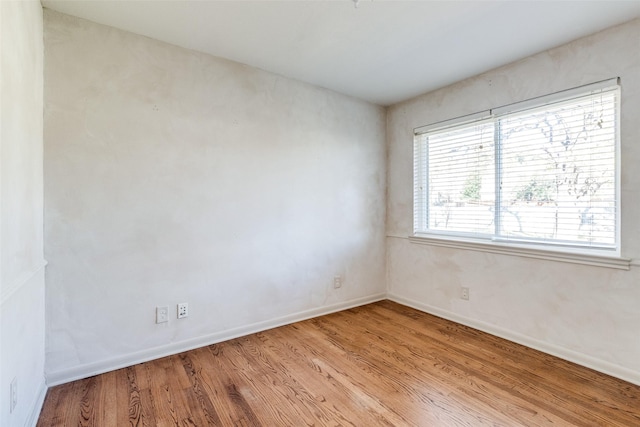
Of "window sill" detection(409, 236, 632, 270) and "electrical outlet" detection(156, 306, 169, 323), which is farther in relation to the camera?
"electrical outlet" detection(156, 306, 169, 323)

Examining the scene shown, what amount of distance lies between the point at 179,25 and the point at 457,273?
3.17 metres

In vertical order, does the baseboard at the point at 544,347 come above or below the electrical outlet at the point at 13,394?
below

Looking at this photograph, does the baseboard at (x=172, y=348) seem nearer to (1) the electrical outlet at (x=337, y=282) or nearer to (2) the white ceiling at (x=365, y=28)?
(1) the electrical outlet at (x=337, y=282)

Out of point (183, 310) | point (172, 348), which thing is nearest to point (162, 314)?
point (183, 310)

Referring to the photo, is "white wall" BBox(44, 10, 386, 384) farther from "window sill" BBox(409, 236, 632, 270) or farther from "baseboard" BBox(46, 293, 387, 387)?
"window sill" BBox(409, 236, 632, 270)

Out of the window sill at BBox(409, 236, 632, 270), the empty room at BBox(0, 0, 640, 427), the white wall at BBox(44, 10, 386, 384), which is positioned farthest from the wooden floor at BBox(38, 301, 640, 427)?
the window sill at BBox(409, 236, 632, 270)

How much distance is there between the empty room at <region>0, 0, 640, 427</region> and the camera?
1746 mm

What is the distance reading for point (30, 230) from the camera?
5.37ft

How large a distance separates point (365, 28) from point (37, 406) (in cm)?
307

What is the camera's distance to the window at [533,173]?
7.14ft

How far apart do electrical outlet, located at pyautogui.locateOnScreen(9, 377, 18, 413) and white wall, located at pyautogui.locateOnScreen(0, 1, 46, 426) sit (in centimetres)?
3

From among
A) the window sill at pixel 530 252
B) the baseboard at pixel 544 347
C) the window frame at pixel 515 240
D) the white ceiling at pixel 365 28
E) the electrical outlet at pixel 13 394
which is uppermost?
the white ceiling at pixel 365 28

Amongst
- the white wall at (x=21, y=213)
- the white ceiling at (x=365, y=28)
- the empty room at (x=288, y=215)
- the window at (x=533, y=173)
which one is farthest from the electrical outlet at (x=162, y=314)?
the window at (x=533, y=173)

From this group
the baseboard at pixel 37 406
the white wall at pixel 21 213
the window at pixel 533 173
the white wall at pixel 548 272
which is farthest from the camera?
the window at pixel 533 173
